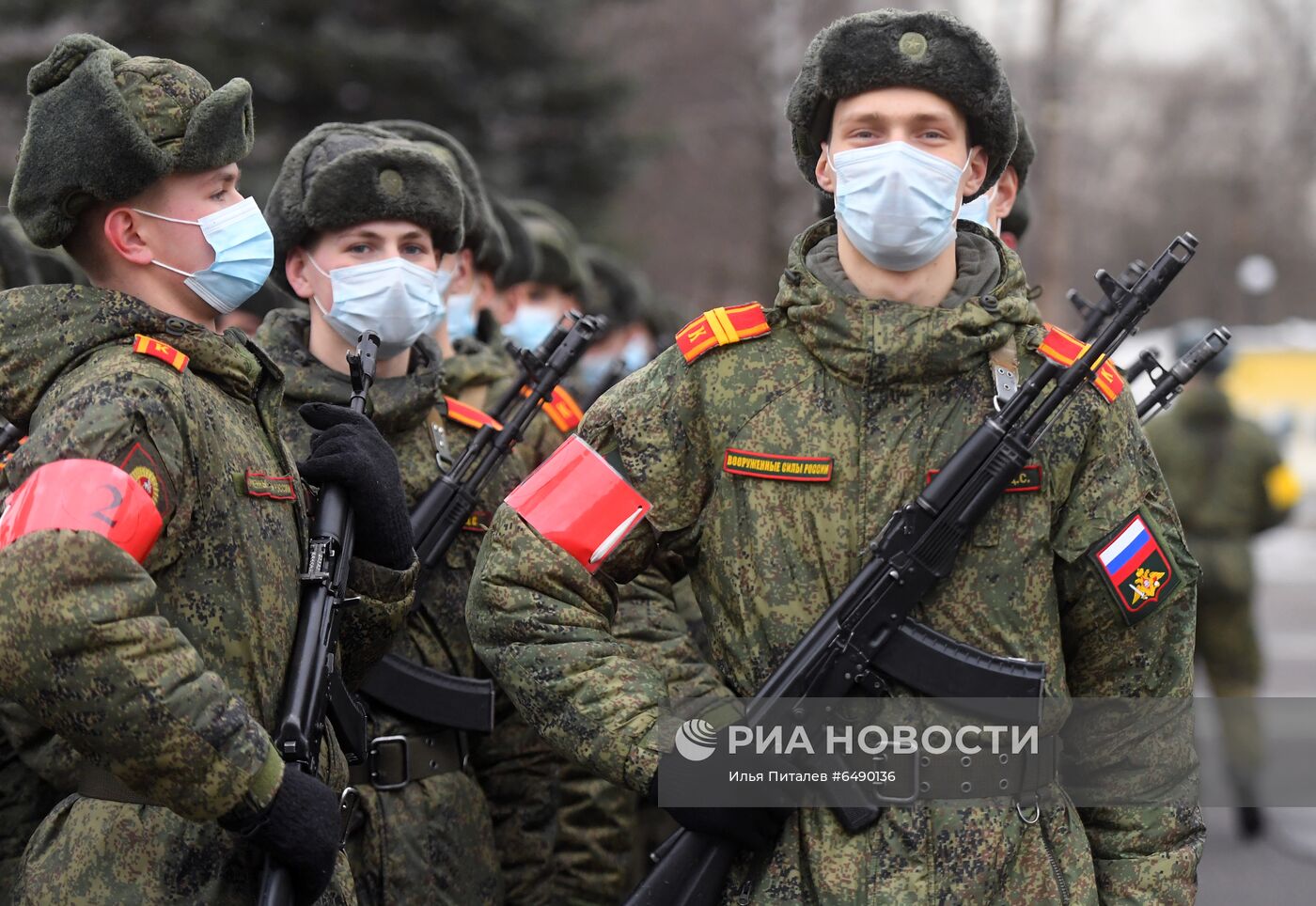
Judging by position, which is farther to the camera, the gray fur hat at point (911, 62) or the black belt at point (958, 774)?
the gray fur hat at point (911, 62)

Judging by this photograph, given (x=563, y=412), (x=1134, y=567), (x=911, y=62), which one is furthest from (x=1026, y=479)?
(x=563, y=412)

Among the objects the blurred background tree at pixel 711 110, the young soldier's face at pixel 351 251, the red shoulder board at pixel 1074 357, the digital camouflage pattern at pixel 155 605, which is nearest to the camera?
the digital camouflage pattern at pixel 155 605

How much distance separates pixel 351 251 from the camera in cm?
449

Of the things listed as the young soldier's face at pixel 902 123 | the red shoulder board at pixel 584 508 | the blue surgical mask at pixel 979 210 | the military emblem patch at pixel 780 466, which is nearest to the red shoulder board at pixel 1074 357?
the young soldier's face at pixel 902 123

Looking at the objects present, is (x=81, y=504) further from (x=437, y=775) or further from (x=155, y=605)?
(x=437, y=775)

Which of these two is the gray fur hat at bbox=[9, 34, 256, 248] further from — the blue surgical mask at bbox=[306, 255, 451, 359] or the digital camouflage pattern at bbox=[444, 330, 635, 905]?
the digital camouflage pattern at bbox=[444, 330, 635, 905]

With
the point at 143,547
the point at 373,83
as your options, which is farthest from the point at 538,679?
the point at 373,83

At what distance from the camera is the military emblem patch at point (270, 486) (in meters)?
3.19

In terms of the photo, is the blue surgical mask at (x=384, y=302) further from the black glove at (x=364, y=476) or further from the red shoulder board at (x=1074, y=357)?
the red shoulder board at (x=1074, y=357)

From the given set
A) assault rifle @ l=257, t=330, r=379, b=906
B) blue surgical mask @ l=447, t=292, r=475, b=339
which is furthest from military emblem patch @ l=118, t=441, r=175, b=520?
blue surgical mask @ l=447, t=292, r=475, b=339

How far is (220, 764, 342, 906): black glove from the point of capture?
2918 mm

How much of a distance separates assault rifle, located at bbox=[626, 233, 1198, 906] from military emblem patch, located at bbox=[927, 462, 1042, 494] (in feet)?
0.14

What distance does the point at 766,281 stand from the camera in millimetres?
26281

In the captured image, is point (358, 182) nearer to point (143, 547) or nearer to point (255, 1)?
point (143, 547)
